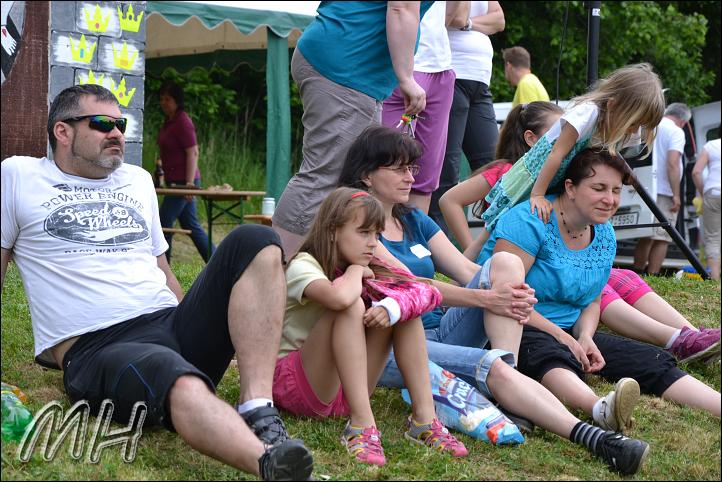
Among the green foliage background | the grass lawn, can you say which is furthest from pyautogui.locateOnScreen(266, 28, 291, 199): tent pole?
the grass lawn

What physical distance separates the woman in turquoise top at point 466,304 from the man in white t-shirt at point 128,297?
29.6 inches

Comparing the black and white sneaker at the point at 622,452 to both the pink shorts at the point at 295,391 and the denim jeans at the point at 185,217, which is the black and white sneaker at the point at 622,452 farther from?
the denim jeans at the point at 185,217

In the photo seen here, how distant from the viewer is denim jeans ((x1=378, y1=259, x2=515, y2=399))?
12.0 ft

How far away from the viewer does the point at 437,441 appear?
131 inches

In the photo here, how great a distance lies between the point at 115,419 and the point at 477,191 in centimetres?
241

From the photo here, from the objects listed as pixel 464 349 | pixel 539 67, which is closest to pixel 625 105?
pixel 464 349

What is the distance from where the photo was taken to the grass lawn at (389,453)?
2844 mm

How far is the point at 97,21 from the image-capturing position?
19.5 feet

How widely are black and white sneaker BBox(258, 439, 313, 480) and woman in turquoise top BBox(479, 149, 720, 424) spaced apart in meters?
1.51

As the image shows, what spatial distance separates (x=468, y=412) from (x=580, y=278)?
3.16ft

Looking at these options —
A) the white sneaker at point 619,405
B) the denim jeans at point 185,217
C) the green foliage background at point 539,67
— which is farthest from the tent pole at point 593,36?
the green foliage background at point 539,67

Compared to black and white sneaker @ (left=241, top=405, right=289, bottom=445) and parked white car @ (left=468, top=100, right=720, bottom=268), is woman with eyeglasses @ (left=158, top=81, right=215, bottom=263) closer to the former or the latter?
parked white car @ (left=468, top=100, right=720, bottom=268)

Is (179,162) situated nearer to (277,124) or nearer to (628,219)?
(277,124)

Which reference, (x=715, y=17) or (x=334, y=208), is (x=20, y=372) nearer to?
(x=334, y=208)
